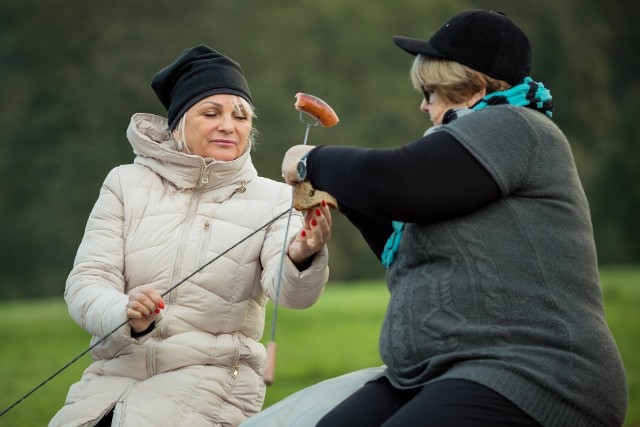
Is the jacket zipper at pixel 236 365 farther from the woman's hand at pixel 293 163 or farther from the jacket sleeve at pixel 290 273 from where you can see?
the woman's hand at pixel 293 163

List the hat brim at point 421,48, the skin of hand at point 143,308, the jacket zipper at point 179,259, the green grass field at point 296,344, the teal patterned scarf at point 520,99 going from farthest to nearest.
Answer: the green grass field at point 296,344, the jacket zipper at point 179,259, the skin of hand at point 143,308, the hat brim at point 421,48, the teal patterned scarf at point 520,99

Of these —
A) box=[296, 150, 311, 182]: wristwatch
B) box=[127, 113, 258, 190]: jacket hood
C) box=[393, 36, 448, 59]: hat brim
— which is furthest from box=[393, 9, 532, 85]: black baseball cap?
box=[127, 113, 258, 190]: jacket hood

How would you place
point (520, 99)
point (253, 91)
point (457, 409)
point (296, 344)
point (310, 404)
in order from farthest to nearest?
point (253, 91)
point (296, 344)
point (310, 404)
point (520, 99)
point (457, 409)

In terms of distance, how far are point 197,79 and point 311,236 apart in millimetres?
891

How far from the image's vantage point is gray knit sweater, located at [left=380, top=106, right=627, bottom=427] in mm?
2600

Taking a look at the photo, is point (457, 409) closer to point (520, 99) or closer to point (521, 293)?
point (521, 293)

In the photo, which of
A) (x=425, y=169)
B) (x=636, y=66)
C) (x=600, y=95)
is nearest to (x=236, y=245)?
(x=425, y=169)

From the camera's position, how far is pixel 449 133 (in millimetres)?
2658

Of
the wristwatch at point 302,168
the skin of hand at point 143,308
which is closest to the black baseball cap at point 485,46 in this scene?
the wristwatch at point 302,168

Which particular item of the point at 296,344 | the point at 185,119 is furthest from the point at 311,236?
the point at 296,344

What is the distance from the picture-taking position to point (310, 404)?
3.08 m

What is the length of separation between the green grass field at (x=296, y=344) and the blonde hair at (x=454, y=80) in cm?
425

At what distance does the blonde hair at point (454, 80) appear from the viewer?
9.51 feet

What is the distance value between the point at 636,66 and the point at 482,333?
109 ft
